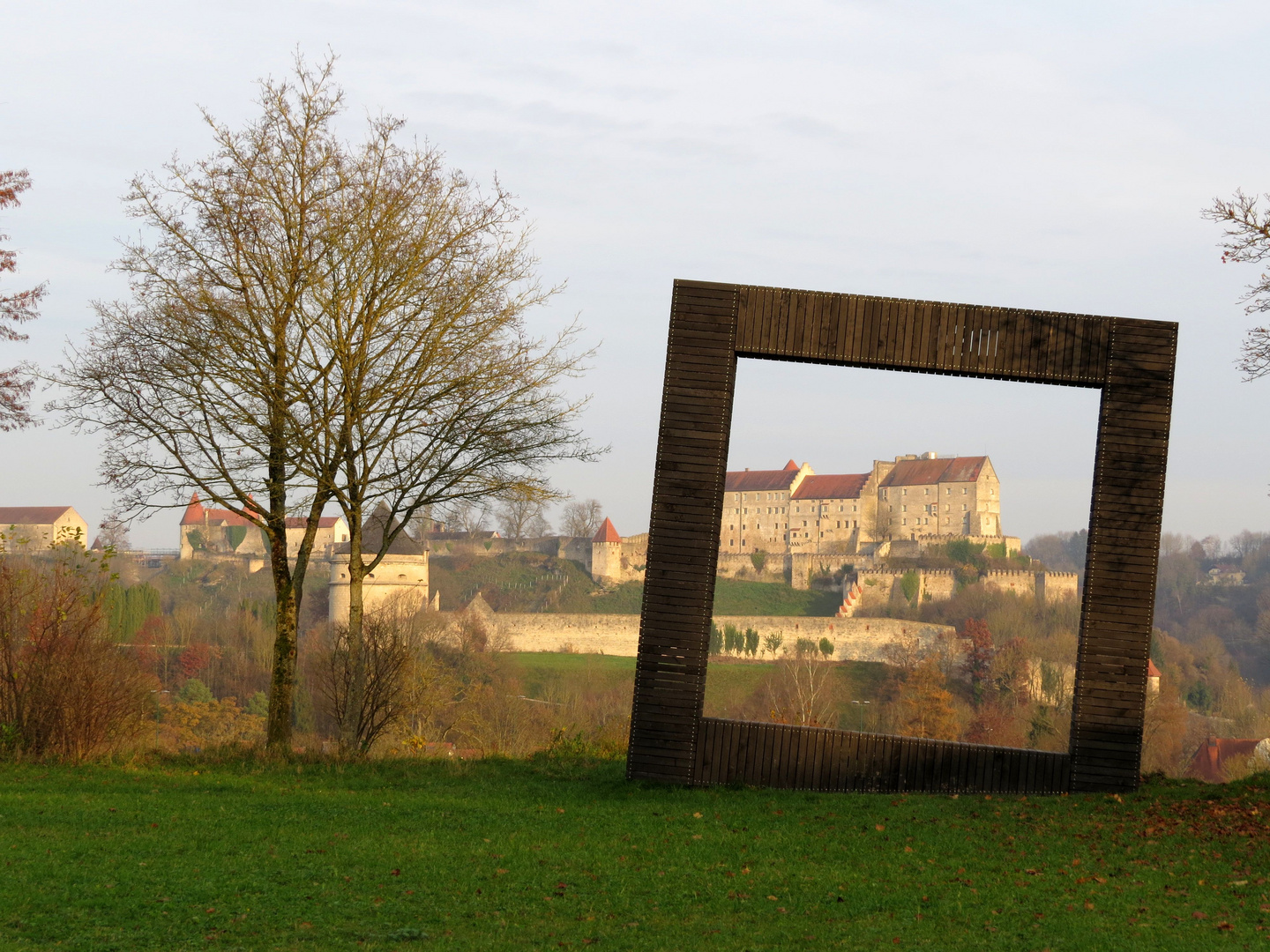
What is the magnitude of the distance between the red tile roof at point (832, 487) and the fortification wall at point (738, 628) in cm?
2116

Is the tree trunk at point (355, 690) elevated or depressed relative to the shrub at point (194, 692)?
elevated

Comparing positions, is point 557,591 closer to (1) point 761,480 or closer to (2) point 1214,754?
(1) point 761,480

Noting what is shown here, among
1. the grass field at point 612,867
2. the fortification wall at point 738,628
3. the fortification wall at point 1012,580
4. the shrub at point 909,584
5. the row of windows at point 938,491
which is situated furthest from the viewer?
the row of windows at point 938,491

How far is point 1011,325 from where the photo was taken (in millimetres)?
10117

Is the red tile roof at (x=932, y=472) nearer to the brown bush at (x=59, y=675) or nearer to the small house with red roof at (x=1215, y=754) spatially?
the small house with red roof at (x=1215, y=754)

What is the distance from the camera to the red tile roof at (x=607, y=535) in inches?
3076

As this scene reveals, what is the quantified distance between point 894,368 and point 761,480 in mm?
72891

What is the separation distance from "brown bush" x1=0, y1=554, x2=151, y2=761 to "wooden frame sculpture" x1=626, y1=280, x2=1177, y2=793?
5180 millimetres

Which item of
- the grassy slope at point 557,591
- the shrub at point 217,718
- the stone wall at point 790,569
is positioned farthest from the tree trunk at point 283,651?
the stone wall at point 790,569

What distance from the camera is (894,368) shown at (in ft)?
33.3

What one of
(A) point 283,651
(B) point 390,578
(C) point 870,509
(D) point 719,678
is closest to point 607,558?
(C) point 870,509

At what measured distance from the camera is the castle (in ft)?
250

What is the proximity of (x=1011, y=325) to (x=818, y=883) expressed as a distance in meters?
5.68

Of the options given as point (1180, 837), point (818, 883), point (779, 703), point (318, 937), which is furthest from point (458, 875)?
point (779, 703)
